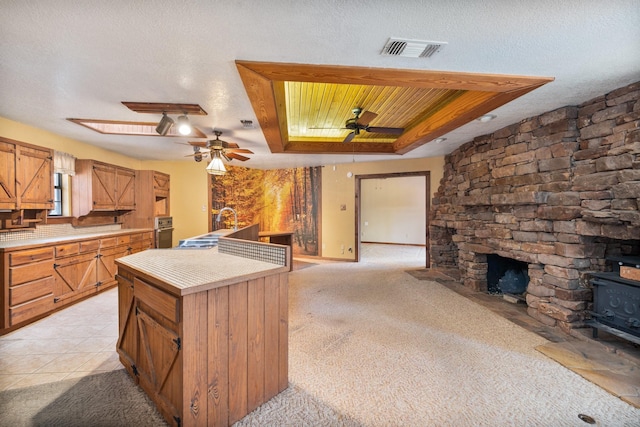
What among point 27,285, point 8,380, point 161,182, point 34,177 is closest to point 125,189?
point 161,182

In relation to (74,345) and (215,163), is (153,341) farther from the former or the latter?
(215,163)

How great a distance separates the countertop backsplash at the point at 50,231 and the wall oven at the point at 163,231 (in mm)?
717

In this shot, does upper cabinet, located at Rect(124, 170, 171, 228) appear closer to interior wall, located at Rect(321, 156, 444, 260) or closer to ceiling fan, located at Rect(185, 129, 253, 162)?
ceiling fan, located at Rect(185, 129, 253, 162)

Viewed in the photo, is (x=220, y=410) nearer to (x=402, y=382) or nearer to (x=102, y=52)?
(x=402, y=382)

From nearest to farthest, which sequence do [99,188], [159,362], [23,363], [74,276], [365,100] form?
[159,362] → [23,363] → [365,100] → [74,276] → [99,188]

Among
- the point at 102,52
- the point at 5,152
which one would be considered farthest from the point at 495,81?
the point at 5,152

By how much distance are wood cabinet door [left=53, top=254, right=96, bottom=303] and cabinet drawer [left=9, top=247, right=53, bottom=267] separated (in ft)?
0.56

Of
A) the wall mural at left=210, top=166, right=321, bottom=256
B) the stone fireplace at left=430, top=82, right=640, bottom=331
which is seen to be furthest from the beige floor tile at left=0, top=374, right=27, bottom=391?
the stone fireplace at left=430, top=82, right=640, bottom=331

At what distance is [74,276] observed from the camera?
3496mm

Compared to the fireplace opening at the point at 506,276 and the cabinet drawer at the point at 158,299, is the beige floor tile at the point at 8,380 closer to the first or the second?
the cabinet drawer at the point at 158,299

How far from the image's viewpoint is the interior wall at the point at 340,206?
20.0 ft

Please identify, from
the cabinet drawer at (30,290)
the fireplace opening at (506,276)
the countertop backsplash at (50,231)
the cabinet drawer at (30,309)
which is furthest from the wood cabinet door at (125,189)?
the fireplace opening at (506,276)

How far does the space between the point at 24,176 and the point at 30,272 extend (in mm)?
1095

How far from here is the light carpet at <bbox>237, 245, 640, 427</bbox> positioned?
1.62m
